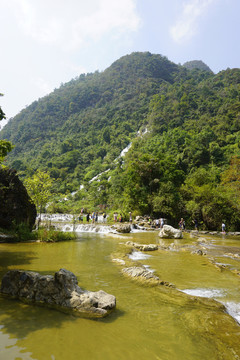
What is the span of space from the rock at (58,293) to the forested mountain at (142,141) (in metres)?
16.2

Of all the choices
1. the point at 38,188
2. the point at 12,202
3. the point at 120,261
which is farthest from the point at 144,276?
the point at 38,188

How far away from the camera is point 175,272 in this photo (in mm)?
7777

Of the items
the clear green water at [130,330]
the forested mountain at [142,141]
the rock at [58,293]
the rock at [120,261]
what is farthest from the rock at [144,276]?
the forested mountain at [142,141]

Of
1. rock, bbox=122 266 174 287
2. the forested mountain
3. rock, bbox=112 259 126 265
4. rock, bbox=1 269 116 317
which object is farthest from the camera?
the forested mountain

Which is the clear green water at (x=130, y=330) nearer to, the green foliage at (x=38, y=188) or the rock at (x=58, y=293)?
the rock at (x=58, y=293)

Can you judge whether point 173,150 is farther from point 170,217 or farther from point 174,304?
point 174,304

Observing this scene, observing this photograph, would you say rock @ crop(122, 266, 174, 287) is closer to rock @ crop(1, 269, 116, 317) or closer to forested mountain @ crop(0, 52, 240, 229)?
rock @ crop(1, 269, 116, 317)

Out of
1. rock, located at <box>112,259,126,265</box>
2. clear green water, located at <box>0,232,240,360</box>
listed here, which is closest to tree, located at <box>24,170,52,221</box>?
rock, located at <box>112,259,126,265</box>

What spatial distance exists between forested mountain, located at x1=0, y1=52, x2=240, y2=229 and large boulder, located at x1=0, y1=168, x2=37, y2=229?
6436 mm

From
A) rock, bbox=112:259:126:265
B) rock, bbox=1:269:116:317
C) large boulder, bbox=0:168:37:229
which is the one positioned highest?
large boulder, bbox=0:168:37:229

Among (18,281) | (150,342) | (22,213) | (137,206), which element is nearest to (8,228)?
(22,213)

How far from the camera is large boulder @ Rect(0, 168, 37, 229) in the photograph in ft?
44.6

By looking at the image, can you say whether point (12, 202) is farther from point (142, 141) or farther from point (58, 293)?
point (142, 141)

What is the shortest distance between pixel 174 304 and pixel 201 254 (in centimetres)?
690
